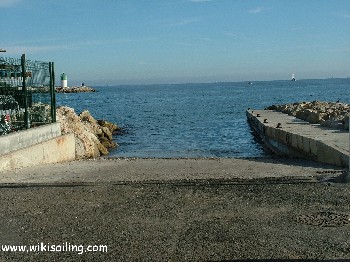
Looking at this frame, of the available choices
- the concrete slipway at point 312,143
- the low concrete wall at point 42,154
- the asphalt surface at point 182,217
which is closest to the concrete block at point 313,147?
the concrete slipway at point 312,143

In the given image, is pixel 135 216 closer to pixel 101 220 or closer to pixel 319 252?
pixel 101 220

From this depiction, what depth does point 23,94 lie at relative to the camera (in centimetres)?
1280

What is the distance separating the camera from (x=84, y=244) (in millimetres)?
A: 5266

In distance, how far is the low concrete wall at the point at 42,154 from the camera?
10.8 meters

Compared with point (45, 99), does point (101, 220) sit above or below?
below

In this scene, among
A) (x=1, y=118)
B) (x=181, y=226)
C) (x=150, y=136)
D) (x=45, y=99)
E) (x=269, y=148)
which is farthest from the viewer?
(x=150, y=136)

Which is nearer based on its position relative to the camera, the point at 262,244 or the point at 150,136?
the point at 262,244

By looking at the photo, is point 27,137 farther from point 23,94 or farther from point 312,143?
point 312,143

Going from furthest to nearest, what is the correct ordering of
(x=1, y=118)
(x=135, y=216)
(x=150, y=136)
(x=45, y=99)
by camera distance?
(x=150, y=136), (x=45, y=99), (x=1, y=118), (x=135, y=216)

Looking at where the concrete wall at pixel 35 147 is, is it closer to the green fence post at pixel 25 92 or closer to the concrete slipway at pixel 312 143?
the green fence post at pixel 25 92

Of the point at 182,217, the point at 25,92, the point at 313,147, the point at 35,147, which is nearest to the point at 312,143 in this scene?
the point at 313,147

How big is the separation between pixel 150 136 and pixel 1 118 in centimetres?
2471

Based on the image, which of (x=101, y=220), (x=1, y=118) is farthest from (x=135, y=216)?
(x=1, y=118)

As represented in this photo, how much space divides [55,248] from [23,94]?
850 cm
